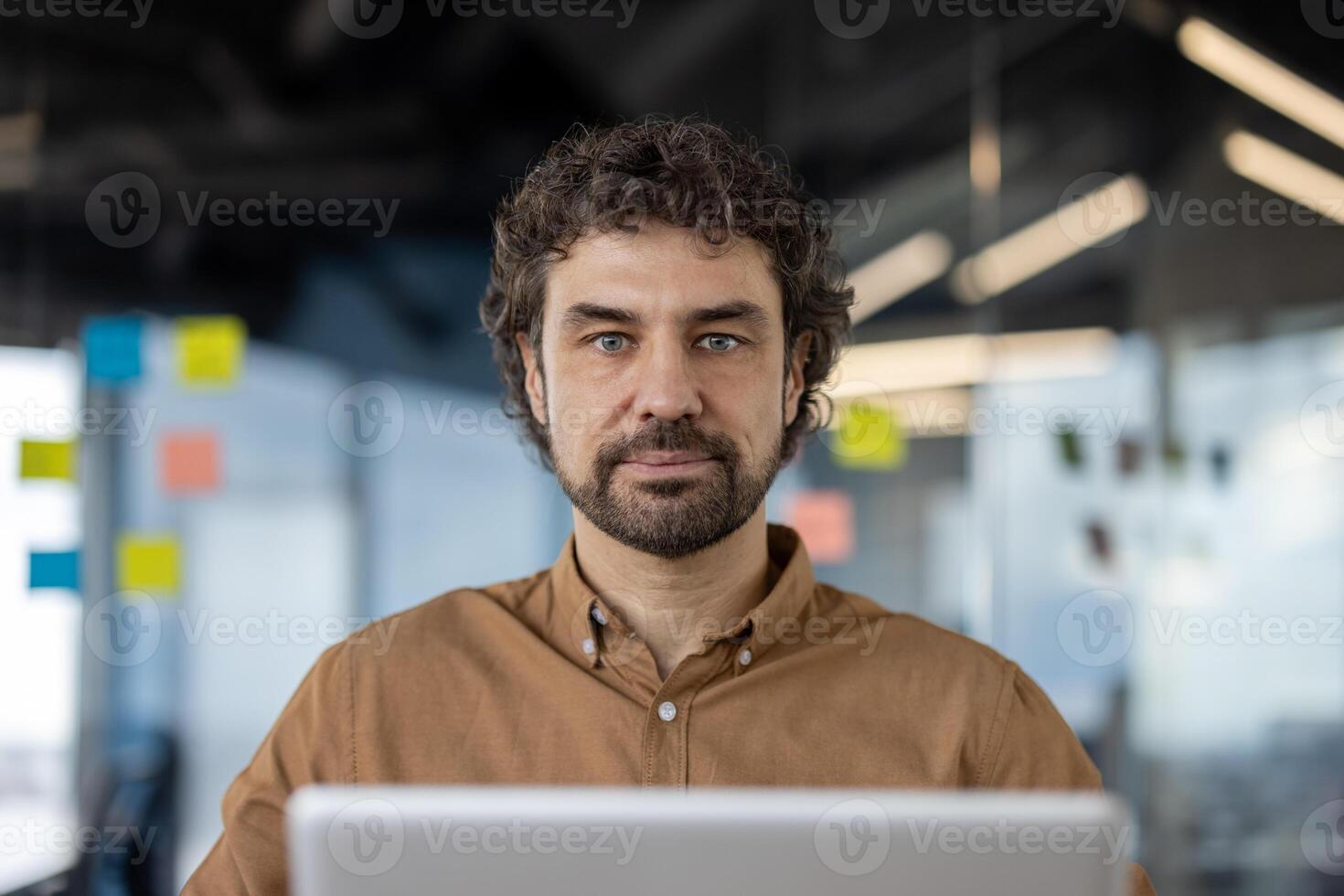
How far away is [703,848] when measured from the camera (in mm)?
795

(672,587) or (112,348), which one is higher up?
(112,348)

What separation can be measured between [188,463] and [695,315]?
6.76 feet

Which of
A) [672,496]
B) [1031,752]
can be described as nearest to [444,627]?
[672,496]

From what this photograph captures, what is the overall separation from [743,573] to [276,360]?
1980 millimetres

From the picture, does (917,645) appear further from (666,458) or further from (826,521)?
(826,521)

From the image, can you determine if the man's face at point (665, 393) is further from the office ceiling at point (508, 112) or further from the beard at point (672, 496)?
the office ceiling at point (508, 112)

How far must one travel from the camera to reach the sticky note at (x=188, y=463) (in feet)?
10.4

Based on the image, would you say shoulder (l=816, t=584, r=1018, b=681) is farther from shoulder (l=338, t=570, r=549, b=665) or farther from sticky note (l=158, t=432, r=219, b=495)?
sticky note (l=158, t=432, r=219, b=495)

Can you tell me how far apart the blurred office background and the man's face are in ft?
5.77

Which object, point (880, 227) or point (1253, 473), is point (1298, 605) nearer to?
point (1253, 473)

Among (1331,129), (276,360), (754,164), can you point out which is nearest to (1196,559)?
(1331,129)

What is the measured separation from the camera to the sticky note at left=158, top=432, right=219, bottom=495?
3.17m

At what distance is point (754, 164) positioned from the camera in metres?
1.87

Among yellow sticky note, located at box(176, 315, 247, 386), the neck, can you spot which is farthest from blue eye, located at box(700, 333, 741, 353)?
yellow sticky note, located at box(176, 315, 247, 386)
